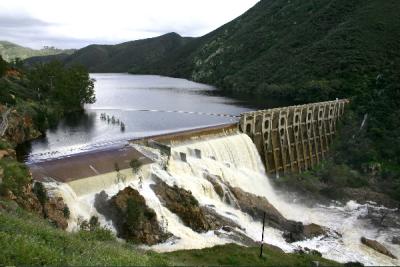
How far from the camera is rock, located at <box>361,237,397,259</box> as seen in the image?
35784mm

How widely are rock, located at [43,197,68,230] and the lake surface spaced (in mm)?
12523

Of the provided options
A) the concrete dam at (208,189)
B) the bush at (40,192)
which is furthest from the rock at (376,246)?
the bush at (40,192)

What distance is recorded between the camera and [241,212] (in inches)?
1480

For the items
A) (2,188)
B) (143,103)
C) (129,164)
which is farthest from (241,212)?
(143,103)

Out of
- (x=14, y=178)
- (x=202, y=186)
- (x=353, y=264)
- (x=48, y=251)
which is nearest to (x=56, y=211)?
(x=14, y=178)

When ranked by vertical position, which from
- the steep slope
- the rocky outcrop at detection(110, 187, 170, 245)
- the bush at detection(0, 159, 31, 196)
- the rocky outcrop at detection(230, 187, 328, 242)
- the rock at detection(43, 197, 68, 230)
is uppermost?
the steep slope

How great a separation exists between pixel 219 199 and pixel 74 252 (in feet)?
75.0

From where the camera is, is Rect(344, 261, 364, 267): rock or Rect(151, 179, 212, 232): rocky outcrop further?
Rect(151, 179, 212, 232): rocky outcrop

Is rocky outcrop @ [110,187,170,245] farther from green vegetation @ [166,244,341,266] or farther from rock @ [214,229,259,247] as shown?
rock @ [214,229,259,247]

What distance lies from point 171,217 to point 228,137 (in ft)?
60.3

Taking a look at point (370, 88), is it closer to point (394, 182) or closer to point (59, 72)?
point (394, 182)

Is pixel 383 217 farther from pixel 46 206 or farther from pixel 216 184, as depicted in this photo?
pixel 46 206

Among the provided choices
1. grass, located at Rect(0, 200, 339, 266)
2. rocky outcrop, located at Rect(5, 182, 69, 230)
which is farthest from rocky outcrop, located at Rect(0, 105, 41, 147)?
grass, located at Rect(0, 200, 339, 266)

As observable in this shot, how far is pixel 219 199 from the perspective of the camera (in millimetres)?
38125
